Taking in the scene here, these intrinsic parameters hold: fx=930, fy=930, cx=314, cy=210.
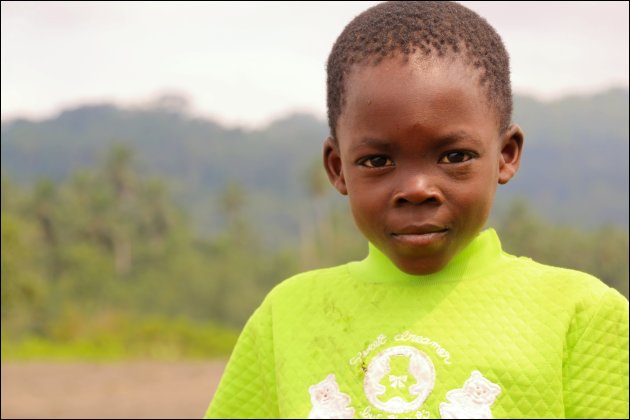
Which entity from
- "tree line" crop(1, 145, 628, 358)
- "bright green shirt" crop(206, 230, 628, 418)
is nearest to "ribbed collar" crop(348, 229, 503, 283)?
"bright green shirt" crop(206, 230, 628, 418)

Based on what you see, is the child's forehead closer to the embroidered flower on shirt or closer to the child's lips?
the child's lips

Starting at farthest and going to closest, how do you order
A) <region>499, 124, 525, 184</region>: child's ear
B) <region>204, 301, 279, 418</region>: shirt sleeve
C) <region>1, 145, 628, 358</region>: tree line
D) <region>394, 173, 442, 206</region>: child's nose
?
<region>1, 145, 628, 358</region>: tree line
<region>204, 301, 279, 418</region>: shirt sleeve
<region>499, 124, 525, 184</region>: child's ear
<region>394, 173, 442, 206</region>: child's nose

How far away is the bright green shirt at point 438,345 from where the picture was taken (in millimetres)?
2078

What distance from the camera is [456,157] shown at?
2.08 meters

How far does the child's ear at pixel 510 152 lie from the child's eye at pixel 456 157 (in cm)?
18

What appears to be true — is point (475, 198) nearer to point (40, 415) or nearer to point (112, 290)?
point (40, 415)

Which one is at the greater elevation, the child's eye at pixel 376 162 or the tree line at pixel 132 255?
the tree line at pixel 132 255

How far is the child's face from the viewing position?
6.72ft

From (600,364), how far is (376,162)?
2.20ft

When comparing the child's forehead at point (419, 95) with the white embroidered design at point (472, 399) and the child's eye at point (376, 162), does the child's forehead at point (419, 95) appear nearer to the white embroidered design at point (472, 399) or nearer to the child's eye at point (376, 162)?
the child's eye at point (376, 162)

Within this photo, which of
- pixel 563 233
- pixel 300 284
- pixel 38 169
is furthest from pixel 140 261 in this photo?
pixel 38 169

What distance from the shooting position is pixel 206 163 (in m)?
114

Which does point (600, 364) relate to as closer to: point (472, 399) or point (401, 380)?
point (472, 399)

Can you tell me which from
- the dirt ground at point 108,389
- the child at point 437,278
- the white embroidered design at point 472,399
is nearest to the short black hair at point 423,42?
the child at point 437,278
